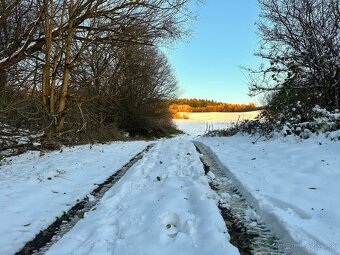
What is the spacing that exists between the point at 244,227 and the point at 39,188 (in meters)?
3.78

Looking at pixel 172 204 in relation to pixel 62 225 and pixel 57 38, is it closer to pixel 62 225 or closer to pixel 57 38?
pixel 62 225

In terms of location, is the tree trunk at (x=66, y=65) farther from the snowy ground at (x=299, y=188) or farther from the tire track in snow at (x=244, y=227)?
the tire track in snow at (x=244, y=227)

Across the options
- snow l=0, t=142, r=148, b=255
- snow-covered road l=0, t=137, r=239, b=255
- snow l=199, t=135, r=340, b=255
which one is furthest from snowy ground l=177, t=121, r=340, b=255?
snow l=0, t=142, r=148, b=255

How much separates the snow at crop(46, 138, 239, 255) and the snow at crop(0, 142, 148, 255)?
55cm

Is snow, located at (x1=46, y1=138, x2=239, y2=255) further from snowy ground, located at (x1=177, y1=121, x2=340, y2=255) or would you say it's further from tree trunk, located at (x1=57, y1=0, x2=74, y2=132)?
tree trunk, located at (x1=57, y1=0, x2=74, y2=132)

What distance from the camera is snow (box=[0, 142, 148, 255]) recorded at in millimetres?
4328

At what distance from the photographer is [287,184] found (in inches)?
215

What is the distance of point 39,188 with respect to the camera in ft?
20.5

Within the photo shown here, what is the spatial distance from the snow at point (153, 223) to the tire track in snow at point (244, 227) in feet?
0.53

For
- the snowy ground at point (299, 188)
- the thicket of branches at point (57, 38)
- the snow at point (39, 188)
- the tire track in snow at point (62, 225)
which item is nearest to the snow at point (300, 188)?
the snowy ground at point (299, 188)

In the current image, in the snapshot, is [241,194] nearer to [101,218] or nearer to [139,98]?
[101,218]

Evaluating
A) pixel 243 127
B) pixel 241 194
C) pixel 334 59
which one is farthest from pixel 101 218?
pixel 243 127

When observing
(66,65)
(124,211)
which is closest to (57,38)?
(66,65)

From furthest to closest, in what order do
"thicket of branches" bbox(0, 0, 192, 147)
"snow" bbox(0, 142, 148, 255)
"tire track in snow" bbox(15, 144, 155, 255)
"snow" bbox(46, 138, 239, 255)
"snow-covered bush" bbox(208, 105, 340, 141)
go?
"thicket of branches" bbox(0, 0, 192, 147), "snow-covered bush" bbox(208, 105, 340, 141), "snow" bbox(0, 142, 148, 255), "tire track in snow" bbox(15, 144, 155, 255), "snow" bbox(46, 138, 239, 255)
